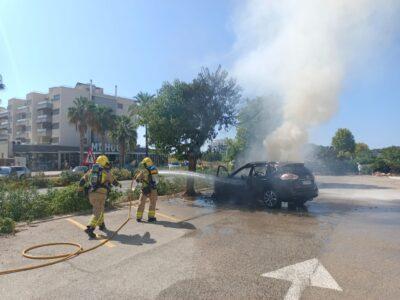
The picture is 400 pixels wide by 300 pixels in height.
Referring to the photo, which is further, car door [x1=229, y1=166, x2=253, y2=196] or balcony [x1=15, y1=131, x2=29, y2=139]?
balcony [x1=15, y1=131, x2=29, y2=139]

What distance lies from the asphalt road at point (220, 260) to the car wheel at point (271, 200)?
1427 mm

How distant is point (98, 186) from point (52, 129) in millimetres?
65164

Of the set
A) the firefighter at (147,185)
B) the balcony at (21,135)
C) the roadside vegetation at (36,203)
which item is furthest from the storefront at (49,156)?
the firefighter at (147,185)

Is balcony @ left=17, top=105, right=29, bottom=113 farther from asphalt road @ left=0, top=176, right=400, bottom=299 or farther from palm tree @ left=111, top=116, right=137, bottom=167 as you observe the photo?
asphalt road @ left=0, top=176, right=400, bottom=299

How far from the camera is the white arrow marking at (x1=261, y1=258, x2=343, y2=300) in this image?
14.9ft

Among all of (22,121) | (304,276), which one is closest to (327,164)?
(304,276)

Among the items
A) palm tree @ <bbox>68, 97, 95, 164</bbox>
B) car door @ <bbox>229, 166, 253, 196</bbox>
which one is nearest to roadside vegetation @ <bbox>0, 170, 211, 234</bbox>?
car door @ <bbox>229, 166, 253, 196</bbox>

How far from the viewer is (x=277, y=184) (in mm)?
10992

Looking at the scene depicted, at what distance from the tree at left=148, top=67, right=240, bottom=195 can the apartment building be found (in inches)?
1888

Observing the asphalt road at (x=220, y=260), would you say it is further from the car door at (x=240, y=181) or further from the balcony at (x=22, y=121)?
the balcony at (x=22, y=121)

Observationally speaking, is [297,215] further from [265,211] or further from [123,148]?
[123,148]

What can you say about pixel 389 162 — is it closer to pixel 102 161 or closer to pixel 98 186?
pixel 102 161

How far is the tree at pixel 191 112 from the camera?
44.2 ft

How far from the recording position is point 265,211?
10695 millimetres
